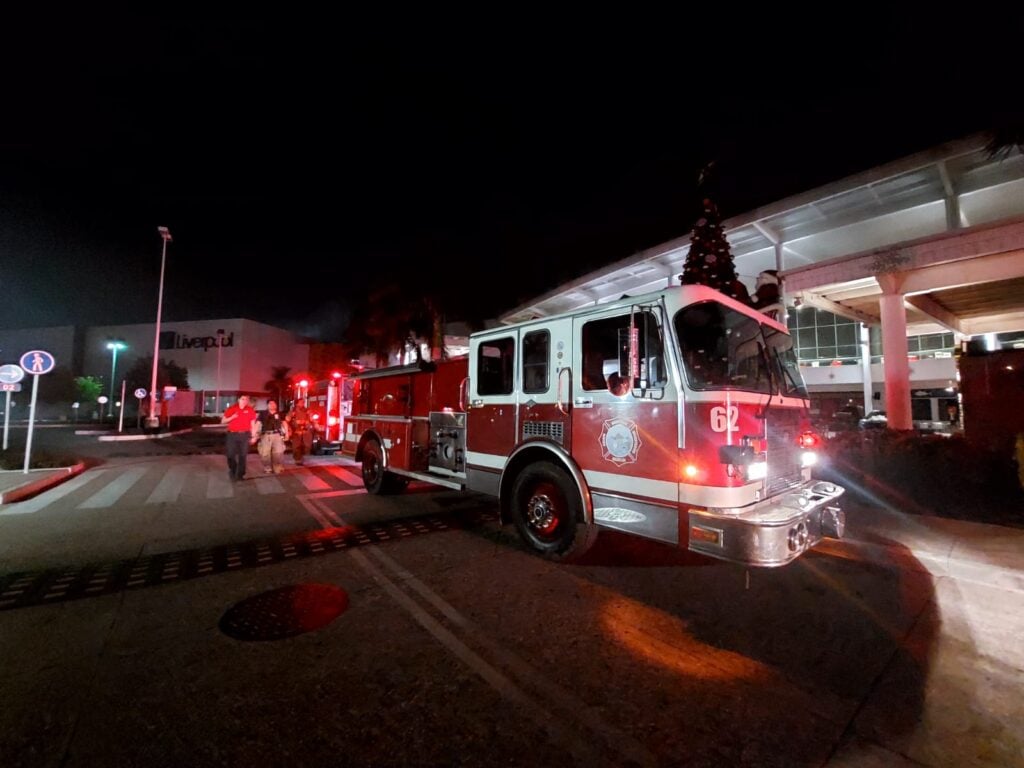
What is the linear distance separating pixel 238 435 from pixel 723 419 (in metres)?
9.94

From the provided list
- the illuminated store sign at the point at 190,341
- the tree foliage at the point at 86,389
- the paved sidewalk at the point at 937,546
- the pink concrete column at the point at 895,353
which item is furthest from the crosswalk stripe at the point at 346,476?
the tree foliage at the point at 86,389

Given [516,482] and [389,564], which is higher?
[516,482]

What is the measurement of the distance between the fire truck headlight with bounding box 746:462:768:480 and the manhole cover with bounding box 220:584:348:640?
3.46 m

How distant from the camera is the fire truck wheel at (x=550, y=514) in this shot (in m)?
4.63

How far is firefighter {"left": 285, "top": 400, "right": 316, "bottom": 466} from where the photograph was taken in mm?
13227

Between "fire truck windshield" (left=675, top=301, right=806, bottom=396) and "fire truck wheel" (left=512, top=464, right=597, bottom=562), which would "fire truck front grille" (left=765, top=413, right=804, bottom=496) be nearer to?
"fire truck windshield" (left=675, top=301, right=806, bottom=396)

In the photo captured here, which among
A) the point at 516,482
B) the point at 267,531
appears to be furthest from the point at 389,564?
the point at 267,531

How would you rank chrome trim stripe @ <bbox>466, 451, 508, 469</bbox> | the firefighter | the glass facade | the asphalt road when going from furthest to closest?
the glass facade, the firefighter, chrome trim stripe @ <bbox>466, 451, 508, 469</bbox>, the asphalt road

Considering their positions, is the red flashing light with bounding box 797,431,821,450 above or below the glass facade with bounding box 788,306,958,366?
below

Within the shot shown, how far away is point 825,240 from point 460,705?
15.7 m

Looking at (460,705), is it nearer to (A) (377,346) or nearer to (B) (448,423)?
(B) (448,423)

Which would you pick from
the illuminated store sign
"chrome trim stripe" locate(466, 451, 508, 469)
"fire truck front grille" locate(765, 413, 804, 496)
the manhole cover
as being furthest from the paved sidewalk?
the illuminated store sign

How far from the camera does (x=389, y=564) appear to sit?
4840mm

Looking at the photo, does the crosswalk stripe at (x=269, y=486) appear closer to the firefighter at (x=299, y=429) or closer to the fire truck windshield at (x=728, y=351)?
the firefighter at (x=299, y=429)
